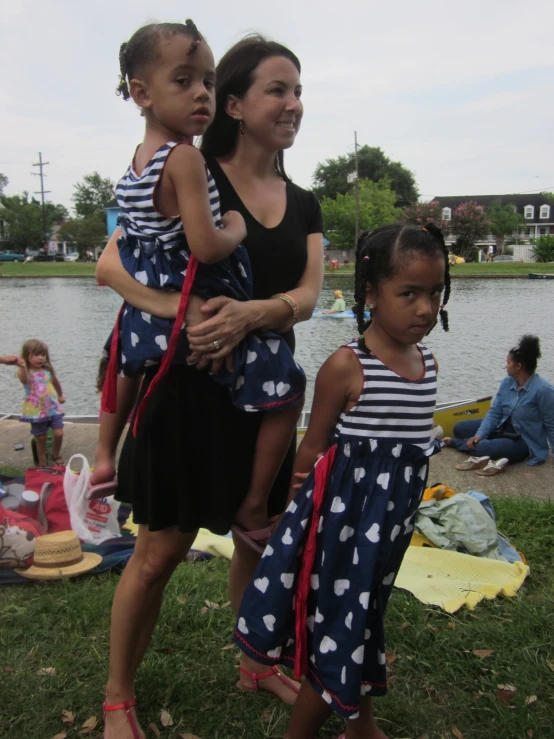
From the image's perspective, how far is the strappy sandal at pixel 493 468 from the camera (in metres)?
6.04

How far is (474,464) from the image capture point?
6.22 metres

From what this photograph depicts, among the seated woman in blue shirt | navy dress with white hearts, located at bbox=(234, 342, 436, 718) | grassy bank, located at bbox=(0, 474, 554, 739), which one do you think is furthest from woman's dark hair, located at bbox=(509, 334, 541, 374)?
navy dress with white hearts, located at bbox=(234, 342, 436, 718)

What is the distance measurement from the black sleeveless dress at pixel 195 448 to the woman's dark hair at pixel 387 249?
0.29 meters

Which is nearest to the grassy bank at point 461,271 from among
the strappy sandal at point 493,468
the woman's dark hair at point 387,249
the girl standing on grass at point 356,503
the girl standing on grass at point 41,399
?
the strappy sandal at point 493,468

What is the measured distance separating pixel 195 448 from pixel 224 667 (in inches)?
43.6

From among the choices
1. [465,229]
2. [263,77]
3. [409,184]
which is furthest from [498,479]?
[409,184]

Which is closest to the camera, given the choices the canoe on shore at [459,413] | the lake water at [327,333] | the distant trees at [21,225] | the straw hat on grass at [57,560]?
the straw hat on grass at [57,560]

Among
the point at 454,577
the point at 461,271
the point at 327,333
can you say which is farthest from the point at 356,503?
the point at 461,271

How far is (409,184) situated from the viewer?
3108 inches

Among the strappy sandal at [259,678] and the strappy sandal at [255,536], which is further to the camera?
the strappy sandal at [259,678]

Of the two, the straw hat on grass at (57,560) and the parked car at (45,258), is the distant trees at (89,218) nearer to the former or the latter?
the parked car at (45,258)

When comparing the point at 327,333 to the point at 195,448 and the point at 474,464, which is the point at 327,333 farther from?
the point at 195,448

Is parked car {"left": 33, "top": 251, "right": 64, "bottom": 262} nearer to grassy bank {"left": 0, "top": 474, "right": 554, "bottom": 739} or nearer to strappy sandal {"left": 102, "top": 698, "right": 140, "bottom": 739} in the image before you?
grassy bank {"left": 0, "top": 474, "right": 554, "bottom": 739}

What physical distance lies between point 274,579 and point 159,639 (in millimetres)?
1143
